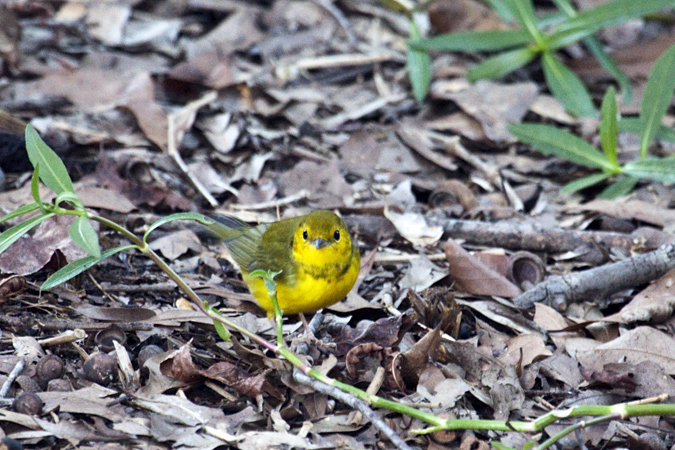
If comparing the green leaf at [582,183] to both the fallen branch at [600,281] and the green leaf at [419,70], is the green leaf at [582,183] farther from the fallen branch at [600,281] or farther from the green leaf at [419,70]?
the green leaf at [419,70]

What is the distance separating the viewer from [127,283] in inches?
195

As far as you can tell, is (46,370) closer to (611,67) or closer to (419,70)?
(419,70)

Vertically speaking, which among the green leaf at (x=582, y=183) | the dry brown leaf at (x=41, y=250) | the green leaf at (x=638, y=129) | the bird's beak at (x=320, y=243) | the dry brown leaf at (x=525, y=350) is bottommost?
the dry brown leaf at (x=525, y=350)

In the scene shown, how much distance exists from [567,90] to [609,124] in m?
1.29

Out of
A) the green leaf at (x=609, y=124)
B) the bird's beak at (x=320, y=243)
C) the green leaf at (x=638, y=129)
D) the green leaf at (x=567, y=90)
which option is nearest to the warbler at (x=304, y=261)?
the bird's beak at (x=320, y=243)

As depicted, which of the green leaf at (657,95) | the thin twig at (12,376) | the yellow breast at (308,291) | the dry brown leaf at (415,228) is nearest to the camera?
the thin twig at (12,376)

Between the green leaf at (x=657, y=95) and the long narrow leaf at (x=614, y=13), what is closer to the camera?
the green leaf at (x=657, y=95)

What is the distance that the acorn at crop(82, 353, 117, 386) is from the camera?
3.87 meters

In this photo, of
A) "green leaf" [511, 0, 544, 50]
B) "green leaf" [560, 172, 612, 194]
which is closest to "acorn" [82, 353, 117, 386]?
"green leaf" [560, 172, 612, 194]

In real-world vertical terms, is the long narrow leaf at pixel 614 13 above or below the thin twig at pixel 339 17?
above

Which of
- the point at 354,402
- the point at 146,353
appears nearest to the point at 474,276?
the point at 354,402

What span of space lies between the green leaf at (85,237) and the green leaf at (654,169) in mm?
4665

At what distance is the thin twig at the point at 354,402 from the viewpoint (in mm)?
3357

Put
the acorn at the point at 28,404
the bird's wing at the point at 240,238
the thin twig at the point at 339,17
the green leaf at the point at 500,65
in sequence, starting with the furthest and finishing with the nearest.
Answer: the thin twig at the point at 339,17
the green leaf at the point at 500,65
the bird's wing at the point at 240,238
the acorn at the point at 28,404
